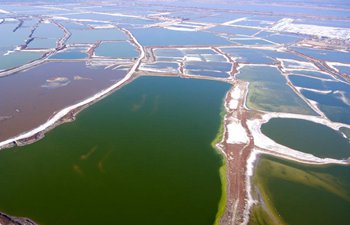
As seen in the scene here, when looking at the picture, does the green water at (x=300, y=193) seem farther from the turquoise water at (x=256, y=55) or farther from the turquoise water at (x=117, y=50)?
the turquoise water at (x=117, y=50)

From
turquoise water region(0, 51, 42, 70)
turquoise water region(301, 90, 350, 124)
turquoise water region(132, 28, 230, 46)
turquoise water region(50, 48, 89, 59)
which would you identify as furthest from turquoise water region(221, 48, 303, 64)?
turquoise water region(0, 51, 42, 70)

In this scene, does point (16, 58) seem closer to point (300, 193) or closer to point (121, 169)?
point (121, 169)

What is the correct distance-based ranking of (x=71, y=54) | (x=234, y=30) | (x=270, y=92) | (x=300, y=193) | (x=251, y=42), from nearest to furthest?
(x=300, y=193), (x=270, y=92), (x=71, y=54), (x=251, y=42), (x=234, y=30)

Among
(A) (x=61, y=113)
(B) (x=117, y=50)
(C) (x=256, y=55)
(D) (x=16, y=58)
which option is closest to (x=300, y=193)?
(A) (x=61, y=113)

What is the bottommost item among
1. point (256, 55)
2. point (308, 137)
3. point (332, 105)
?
point (332, 105)

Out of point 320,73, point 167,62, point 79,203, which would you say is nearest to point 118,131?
point 79,203
